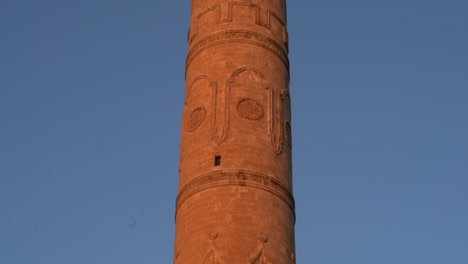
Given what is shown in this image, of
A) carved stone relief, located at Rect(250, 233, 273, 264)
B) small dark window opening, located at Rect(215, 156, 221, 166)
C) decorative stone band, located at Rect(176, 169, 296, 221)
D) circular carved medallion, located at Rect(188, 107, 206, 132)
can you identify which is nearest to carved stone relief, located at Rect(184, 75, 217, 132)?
circular carved medallion, located at Rect(188, 107, 206, 132)

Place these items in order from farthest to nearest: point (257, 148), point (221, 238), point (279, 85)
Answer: point (279, 85)
point (257, 148)
point (221, 238)

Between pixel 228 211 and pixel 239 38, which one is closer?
pixel 228 211

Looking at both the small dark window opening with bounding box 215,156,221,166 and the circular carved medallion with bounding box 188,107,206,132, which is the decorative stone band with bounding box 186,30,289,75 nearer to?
the circular carved medallion with bounding box 188,107,206,132

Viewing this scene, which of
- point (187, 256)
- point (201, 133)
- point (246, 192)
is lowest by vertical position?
point (187, 256)

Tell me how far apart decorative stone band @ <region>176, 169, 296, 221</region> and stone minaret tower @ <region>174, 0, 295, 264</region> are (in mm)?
28

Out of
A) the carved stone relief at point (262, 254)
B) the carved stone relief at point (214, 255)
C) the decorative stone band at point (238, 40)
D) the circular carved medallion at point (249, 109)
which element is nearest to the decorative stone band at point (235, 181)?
the carved stone relief at point (262, 254)

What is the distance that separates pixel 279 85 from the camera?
27.8 meters

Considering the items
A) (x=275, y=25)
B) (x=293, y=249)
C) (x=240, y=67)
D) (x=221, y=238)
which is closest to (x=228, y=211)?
(x=221, y=238)

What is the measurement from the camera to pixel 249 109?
2664 cm

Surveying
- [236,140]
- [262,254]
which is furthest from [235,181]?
[262,254]

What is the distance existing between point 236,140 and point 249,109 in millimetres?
1154

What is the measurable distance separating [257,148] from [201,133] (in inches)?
69.3

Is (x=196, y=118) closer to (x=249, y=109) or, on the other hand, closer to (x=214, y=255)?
(x=249, y=109)

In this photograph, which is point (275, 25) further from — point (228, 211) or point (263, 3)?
point (228, 211)
